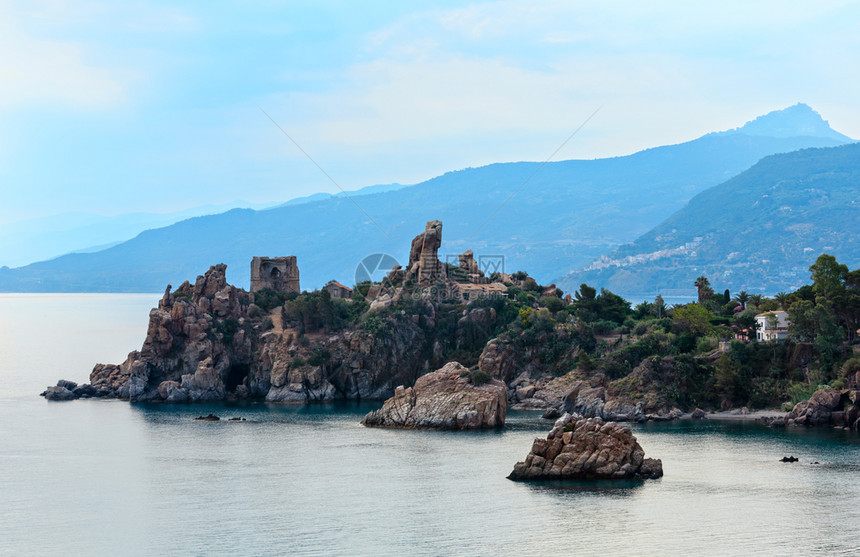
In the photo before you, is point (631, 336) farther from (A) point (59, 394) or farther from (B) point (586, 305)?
(A) point (59, 394)

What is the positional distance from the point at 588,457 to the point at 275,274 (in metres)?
81.9

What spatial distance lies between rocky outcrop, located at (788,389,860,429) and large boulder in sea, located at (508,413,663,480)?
2650 cm

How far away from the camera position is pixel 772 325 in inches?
4021

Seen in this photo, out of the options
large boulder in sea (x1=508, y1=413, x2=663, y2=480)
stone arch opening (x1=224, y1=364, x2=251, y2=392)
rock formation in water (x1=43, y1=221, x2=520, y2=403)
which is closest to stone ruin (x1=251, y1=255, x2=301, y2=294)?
rock formation in water (x1=43, y1=221, x2=520, y2=403)

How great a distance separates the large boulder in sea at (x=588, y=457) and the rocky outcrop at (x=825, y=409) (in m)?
26.5

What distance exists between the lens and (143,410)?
345 feet

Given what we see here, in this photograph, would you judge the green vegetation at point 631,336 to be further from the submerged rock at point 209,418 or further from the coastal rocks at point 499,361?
the submerged rock at point 209,418

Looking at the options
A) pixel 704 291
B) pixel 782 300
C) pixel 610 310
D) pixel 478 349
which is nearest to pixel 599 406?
pixel 478 349

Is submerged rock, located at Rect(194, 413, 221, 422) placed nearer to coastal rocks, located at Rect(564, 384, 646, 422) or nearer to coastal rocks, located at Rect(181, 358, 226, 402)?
coastal rocks, located at Rect(181, 358, 226, 402)

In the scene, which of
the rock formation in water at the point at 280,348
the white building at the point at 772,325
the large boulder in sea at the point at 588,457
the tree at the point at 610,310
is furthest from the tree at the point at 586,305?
the large boulder in sea at the point at 588,457

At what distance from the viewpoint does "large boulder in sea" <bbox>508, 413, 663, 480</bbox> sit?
64.3 meters

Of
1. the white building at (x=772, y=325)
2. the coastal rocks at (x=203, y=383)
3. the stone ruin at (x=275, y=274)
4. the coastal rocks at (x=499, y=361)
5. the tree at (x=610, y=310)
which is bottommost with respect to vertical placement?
the coastal rocks at (x=203, y=383)

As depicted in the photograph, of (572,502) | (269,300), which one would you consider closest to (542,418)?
(572,502)

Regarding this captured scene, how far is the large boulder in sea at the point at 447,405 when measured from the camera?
3531 inches
